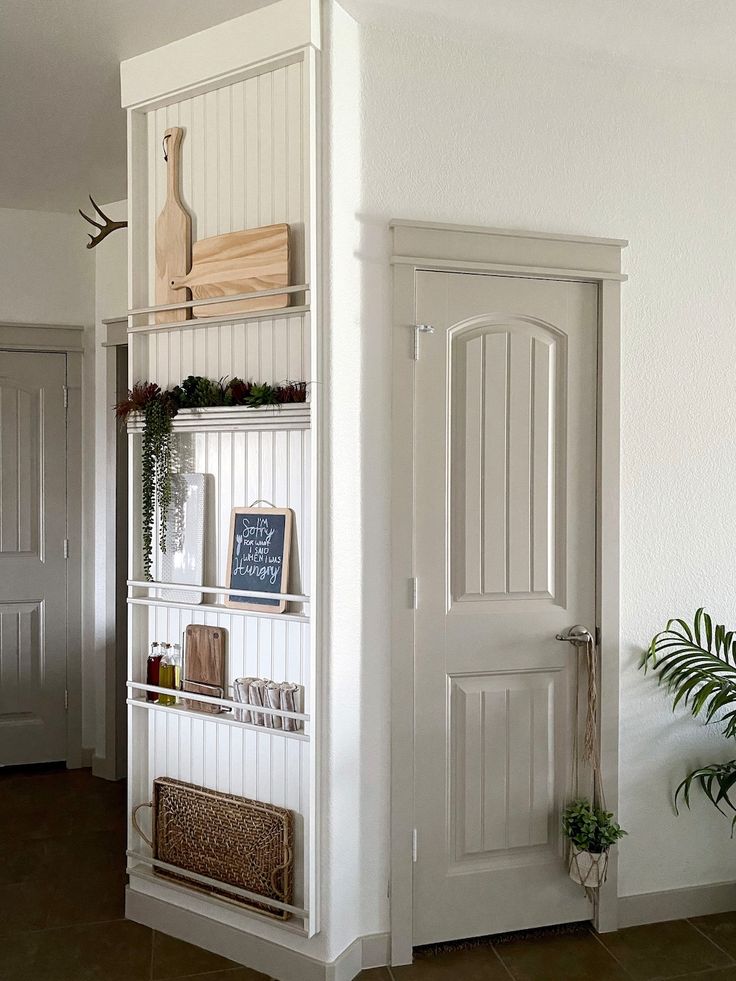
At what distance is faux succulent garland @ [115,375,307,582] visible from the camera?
2.50 metres

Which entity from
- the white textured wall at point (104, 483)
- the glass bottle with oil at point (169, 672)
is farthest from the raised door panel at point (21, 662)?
the glass bottle with oil at point (169, 672)

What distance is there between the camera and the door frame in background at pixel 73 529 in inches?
171

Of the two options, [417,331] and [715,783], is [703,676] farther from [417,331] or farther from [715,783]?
[417,331]

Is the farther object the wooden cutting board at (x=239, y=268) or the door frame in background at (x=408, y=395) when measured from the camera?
the door frame in background at (x=408, y=395)

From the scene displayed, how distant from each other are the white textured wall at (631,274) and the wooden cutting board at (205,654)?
46cm

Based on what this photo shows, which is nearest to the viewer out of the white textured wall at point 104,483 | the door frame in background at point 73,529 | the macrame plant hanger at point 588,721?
the macrame plant hanger at point 588,721

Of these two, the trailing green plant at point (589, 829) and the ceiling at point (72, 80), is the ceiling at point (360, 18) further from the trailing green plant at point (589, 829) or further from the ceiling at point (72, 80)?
the trailing green plant at point (589, 829)

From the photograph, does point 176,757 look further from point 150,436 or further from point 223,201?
point 223,201

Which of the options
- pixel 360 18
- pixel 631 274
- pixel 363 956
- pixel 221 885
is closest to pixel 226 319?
pixel 360 18

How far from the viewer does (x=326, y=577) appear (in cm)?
238

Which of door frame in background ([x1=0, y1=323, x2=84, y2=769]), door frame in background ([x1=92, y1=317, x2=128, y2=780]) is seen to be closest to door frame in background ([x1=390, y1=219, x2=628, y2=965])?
door frame in background ([x1=92, y1=317, x2=128, y2=780])

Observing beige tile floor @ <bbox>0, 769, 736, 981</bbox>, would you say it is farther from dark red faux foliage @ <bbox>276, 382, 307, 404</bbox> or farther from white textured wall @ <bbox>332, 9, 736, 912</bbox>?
dark red faux foliage @ <bbox>276, 382, 307, 404</bbox>

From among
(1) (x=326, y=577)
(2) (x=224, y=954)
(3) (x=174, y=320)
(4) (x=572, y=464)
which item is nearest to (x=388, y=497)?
(1) (x=326, y=577)

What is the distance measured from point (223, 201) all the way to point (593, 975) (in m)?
2.60
